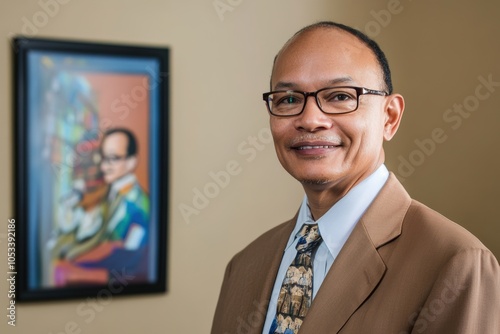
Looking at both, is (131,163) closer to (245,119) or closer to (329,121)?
(245,119)

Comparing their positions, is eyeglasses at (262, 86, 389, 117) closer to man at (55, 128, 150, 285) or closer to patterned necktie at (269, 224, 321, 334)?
patterned necktie at (269, 224, 321, 334)

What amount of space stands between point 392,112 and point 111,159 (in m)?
1.80

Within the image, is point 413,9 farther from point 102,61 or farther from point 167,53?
point 102,61

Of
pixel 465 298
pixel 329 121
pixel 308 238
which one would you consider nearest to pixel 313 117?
pixel 329 121

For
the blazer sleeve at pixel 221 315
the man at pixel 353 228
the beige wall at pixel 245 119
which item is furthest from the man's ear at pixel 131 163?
the man at pixel 353 228

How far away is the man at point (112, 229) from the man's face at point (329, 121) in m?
1.71

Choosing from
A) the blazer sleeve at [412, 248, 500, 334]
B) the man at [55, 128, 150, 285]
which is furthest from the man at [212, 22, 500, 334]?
the man at [55, 128, 150, 285]

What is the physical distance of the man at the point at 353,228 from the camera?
115 cm

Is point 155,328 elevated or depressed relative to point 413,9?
depressed

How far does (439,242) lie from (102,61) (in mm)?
2149

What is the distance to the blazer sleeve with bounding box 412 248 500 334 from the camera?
43.9 inches

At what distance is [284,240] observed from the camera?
163 cm

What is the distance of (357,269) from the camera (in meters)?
1.31

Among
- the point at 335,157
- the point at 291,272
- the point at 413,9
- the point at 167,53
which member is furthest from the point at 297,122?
the point at 413,9
